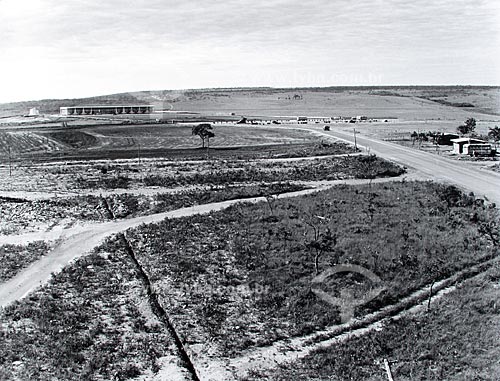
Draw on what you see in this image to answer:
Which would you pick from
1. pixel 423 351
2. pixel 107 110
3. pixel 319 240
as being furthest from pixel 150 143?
pixel 107 110

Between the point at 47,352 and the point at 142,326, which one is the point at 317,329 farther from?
the point at 47,352

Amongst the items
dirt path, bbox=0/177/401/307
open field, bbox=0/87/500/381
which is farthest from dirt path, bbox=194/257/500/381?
dirt path, bbox=0/177/401/307

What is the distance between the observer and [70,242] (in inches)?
1111

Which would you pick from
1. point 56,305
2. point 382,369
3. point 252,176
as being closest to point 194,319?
point 56,305

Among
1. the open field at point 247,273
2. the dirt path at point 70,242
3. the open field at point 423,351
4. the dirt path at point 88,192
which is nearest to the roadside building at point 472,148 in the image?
the open field at point 247,273

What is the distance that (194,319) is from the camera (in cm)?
1925

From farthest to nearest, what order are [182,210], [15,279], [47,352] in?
[182,210]
[15,279]
[47,352]

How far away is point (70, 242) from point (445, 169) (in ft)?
108

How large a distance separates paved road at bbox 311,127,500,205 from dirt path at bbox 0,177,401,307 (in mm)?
11363

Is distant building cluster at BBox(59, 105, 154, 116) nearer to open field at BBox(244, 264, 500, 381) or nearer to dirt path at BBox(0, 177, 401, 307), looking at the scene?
dirt path at BBox(0, 177, 401, 307)

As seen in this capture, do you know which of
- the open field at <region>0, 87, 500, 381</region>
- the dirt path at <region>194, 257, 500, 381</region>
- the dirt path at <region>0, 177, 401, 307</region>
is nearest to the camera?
the dirt path at <region>194, 257, 500, 381</region>

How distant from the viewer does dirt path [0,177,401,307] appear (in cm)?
2216

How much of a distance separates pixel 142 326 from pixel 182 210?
1641cm

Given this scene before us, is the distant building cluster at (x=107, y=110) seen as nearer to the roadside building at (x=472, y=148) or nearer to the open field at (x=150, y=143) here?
the open field at (x=150, y=143)
